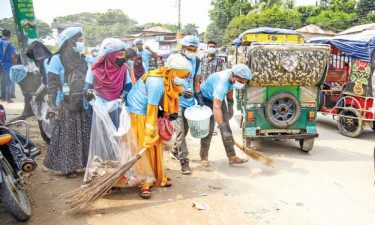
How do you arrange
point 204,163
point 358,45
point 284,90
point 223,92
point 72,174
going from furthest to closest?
1. point 358,45
2. point 284,90
3. point 204,163
4. point 223,92
5. point 72,174

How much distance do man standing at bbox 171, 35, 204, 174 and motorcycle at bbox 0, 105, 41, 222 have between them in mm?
2091

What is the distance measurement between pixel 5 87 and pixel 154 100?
7.89 metres

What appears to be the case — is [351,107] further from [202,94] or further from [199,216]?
[199,216]

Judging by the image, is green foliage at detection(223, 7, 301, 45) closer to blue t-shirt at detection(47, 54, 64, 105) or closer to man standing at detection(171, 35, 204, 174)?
man standing at detection(171, 35, 204, 174)

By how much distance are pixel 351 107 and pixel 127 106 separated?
5.62 metres

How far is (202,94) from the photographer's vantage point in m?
4.77

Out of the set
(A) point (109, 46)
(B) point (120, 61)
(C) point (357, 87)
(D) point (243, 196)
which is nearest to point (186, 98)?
(B) point (120, 61)

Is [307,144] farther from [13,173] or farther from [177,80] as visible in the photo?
[13,173]

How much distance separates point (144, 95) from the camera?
3.35 m

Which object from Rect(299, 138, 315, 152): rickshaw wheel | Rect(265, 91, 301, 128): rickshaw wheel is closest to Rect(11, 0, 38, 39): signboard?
Rect(265, 91, 301, 128): rickshaw wheel

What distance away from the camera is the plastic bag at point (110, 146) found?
3.26 meters

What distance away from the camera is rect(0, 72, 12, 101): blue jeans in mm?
8672

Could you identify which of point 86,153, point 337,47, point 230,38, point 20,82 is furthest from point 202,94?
point 230,38

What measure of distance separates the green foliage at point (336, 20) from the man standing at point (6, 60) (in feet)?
98.2
